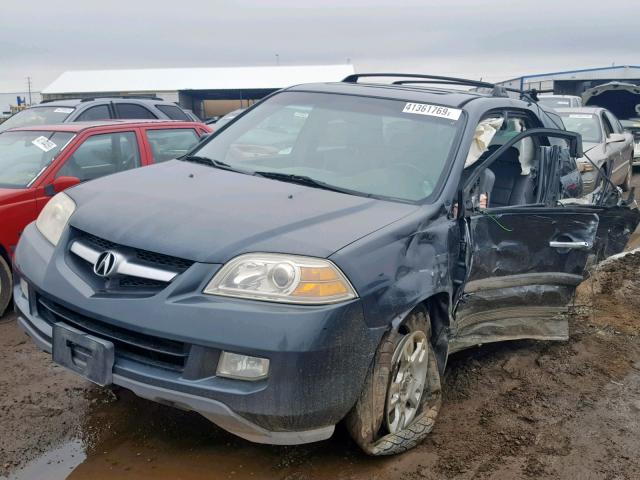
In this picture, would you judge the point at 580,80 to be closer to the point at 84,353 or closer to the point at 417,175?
the point at 417,175

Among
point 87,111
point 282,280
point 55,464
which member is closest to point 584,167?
point 282,280

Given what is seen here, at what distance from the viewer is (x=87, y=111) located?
363 inches

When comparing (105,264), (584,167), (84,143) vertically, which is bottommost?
(584,167)

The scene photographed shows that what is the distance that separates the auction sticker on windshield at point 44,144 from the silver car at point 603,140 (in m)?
7.16

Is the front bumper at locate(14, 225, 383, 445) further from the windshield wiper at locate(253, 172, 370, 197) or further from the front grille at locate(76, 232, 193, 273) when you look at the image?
the windshield wiper at locate(253, 172, 370, 197)

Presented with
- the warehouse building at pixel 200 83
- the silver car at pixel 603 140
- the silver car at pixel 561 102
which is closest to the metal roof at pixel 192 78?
the warehouse building at pixel 200 83

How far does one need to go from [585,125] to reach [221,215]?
357 inches

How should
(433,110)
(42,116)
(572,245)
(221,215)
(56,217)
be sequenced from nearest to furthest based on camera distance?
(221,215) < (56,217) < (433,110) < (572,245) < (42,116)

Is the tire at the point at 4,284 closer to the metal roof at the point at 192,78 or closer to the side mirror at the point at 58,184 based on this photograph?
the side mirror at the point at 58,184

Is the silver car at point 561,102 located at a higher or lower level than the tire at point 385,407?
higher

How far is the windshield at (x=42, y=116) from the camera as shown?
9164 millimetres

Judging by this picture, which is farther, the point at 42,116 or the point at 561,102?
the point at 561,102

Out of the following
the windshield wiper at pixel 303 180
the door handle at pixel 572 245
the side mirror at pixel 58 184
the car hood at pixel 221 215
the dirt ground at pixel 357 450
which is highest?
the windshield wiper at pixel 303 180

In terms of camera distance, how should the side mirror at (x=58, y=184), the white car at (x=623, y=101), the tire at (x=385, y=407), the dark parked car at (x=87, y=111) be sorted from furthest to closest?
the white car at (x=623, y=101) → the dark parked car at (x=87, y=111) → the side mirror at (x=58, y=184) → the tire at (x=385, y=407)
